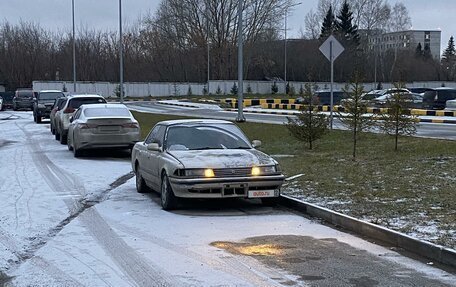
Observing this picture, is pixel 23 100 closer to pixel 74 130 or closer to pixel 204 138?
pixel 74 130

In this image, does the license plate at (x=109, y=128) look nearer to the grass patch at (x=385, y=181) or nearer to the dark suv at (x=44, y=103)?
the grass patch at (x=385, y=181)

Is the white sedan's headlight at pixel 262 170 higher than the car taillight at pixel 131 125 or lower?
lower

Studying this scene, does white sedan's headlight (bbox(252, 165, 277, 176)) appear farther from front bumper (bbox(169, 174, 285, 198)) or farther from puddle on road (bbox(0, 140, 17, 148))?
puddle on road (bbox(0, 140, 17, 148))

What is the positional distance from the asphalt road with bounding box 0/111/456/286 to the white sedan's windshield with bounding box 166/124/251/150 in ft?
3.04

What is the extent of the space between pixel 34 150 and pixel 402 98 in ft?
36.3

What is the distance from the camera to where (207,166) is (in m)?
10.2

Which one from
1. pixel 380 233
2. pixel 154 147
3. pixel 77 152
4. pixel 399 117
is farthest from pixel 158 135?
pixel 77 152

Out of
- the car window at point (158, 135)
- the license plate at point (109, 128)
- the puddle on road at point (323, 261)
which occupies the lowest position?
the puddle on road at point (323, 261)

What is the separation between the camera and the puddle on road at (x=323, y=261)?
6.54 meters

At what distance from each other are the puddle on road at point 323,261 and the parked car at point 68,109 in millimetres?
15705

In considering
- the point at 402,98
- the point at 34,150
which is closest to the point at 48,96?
the point at 34,150

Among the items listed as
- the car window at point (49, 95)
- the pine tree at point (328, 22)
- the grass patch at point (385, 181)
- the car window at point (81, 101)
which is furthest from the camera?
the pine tree at point (328, 22)

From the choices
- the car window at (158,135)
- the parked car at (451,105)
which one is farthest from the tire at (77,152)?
the parked car at (451,105)

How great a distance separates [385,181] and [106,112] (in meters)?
9.33
